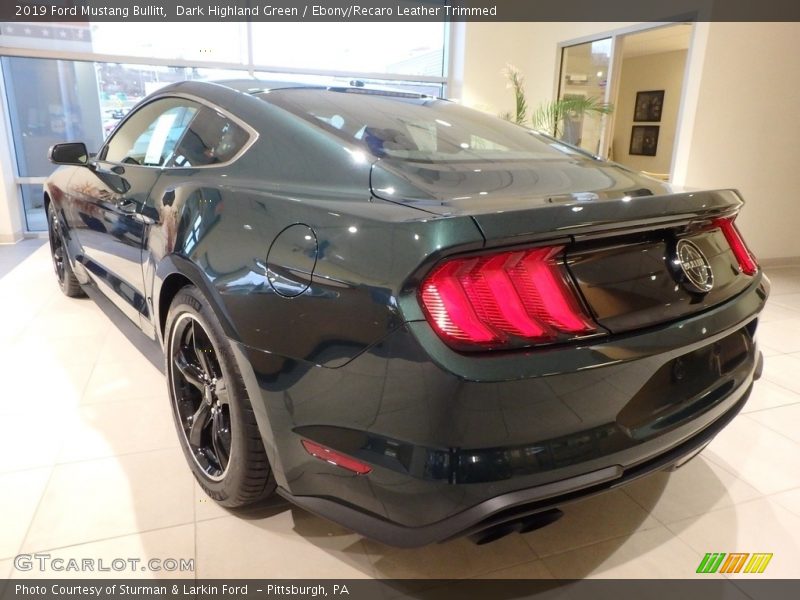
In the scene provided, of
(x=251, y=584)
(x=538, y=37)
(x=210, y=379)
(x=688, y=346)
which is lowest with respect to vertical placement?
(x=251, y=584)

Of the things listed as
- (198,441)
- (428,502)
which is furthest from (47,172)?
(428,502)

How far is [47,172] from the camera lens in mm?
5949

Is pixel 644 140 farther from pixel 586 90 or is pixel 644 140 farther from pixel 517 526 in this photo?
pixel 517 526

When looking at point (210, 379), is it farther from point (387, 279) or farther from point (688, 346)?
point (688, 346)

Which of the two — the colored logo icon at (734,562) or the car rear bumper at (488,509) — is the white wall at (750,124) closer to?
the colored logo icon at (734,562)

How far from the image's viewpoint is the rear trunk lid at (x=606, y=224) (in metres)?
1.00

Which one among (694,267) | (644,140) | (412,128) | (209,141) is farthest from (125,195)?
(644,140)

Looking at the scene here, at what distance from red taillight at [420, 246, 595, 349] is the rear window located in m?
0.48

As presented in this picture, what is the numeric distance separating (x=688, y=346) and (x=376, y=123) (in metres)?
0.95

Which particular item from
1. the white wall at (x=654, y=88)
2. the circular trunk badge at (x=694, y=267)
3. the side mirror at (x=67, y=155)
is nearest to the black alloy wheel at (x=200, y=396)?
the circular trunk badge at (x=694, y=267)

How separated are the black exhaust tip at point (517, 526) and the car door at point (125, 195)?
4.54 feet

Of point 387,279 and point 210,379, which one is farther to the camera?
point 210,379

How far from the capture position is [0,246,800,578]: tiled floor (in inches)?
54.9

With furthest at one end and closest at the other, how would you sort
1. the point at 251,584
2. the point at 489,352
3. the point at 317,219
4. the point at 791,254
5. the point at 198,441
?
the point at 791,254 < the point at 198,441 < the point at 251,584 < the point at 317,219 < the point at 489,352
